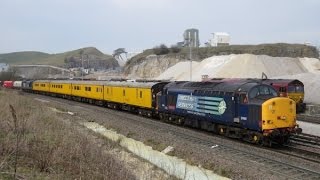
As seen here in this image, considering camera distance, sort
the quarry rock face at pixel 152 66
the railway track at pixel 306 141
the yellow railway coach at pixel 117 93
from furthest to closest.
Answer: the quarry rock face at pixel 152 66 → the yellow railway coach at pixel 117 93 → the railway track at pixel 306 141

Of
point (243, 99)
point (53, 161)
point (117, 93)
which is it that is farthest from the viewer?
point (117, 93)

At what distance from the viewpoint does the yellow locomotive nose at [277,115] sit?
65.7 feet

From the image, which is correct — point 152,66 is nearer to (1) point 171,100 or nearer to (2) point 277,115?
(1) point 171,100

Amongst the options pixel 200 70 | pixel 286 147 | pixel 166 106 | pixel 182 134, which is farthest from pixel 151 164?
pixel 200 70

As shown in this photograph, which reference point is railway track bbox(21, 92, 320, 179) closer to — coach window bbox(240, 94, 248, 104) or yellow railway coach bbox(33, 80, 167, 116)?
coach window bbox(240, 94, 248, 104)

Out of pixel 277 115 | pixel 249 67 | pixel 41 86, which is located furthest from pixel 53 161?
pixel 41 86

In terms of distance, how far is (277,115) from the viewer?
795 inches

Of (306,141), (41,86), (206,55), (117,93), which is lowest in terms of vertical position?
(306,141)

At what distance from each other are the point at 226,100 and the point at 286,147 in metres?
3.70

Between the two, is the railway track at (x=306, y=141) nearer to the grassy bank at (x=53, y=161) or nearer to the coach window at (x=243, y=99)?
the coach window at (x=243, y=99)

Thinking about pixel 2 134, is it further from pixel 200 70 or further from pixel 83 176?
pixel 200 70

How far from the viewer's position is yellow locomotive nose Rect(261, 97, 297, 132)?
20016mm

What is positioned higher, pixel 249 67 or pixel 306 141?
pixel 249 67

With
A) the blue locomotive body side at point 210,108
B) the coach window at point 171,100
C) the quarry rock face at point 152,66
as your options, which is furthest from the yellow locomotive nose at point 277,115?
the quarry rock face at point 152,66
